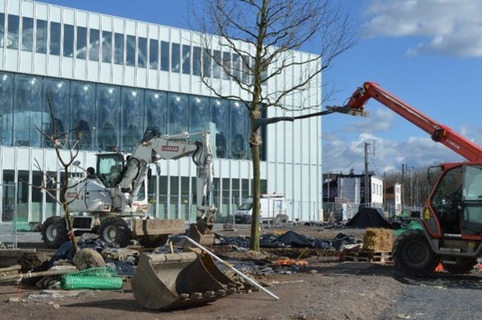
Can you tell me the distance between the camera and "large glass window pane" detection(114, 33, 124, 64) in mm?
45688

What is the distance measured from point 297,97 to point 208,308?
37.5 m

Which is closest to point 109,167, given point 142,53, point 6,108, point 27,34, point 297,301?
point 297,301

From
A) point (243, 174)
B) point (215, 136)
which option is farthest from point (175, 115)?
point (243, 174)

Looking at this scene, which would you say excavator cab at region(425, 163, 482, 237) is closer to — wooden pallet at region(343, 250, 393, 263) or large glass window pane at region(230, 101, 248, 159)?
wooden pallet at region(343, 250, 393, 263)

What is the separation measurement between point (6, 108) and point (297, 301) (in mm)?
32859

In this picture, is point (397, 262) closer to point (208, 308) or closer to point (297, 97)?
point (208, 308)

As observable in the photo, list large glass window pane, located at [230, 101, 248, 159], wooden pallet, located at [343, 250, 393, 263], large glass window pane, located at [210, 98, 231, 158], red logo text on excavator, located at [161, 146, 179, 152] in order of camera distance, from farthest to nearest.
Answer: large glass window pane, located at [230, 101, 248, 159] → large glass window pane, located at [210, 98, 231, 158] → red logo text on excavator, located at [161, 146, 179, 152] → wooden pallet, located at [343, 250, 393, 263]

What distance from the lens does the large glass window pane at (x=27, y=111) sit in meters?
41.5

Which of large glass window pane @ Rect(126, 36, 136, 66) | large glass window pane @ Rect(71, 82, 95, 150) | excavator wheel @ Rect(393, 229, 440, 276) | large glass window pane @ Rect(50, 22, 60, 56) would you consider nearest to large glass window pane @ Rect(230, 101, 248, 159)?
large glass window pane @ Rect(126, 36, 136, 66)

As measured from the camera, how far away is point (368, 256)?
65.3ft

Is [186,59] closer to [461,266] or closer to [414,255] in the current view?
[414,255]

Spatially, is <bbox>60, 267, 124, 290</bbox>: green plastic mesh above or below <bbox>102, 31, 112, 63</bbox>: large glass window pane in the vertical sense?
below

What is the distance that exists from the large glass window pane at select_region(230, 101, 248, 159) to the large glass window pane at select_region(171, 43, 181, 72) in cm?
492

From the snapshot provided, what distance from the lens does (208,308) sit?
1124cm
